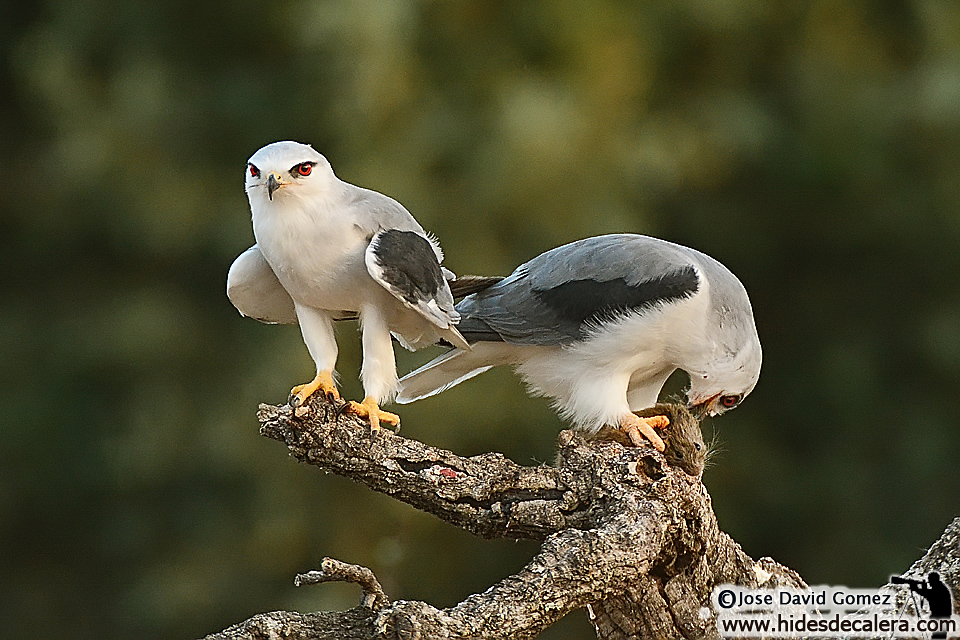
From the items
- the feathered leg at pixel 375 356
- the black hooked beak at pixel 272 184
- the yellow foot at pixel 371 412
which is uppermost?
the black hooked beak at pixel 272 184

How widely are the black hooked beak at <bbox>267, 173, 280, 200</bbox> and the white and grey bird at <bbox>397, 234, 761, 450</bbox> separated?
91 cm

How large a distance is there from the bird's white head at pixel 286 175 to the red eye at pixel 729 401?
1.39 meters

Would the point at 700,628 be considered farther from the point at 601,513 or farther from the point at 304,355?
the point at 304,355

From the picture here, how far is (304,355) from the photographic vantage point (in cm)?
648

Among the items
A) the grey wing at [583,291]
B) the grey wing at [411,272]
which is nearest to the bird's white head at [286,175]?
Result: the grey wing at [411,272]

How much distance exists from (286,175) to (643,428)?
1.21 metres

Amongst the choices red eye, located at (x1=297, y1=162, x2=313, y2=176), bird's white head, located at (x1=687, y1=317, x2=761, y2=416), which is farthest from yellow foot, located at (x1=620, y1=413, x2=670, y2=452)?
red eye, located at (x1=297, y1=162, x2=313, y2=176)

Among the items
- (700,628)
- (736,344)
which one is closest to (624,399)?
(736,344)

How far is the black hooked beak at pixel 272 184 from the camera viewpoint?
8.75 feet

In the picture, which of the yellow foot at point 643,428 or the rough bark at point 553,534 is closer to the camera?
the rough bark at point 553,534

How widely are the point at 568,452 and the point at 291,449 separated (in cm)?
74
